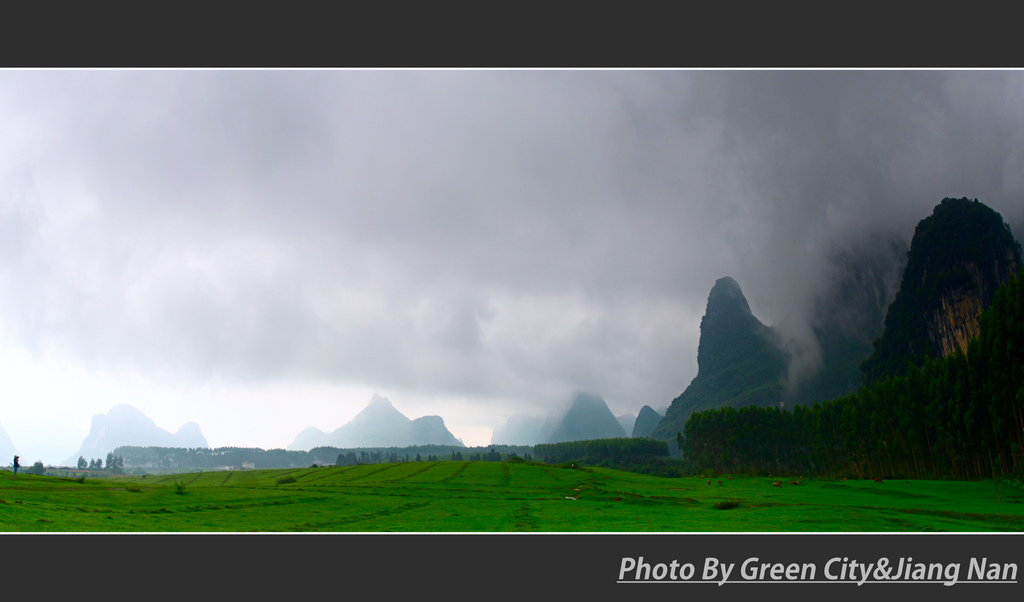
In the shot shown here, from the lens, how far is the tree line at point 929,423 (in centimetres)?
3778

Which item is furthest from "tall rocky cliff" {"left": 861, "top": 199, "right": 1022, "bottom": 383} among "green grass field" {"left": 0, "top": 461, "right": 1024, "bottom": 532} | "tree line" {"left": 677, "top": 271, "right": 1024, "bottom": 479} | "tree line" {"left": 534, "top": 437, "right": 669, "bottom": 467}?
"green grass field" {"left": 0, "top": 461, "right": 1024, "bottom": 532}

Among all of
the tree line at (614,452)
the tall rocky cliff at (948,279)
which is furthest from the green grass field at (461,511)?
the tree line at (614,452)

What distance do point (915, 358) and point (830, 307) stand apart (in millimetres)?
75423

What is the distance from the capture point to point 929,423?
157 feet

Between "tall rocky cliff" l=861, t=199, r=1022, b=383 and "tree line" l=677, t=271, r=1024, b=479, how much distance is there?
29356 millimetres

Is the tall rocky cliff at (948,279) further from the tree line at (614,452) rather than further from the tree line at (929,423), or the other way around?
the tree line at (614,452)

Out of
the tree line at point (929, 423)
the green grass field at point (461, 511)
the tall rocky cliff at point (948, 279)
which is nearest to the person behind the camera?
the green grass field at point (461, 511)

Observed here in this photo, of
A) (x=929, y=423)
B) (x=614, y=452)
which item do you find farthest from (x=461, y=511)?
(x=614, y=452)

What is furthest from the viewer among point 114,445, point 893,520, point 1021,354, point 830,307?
point 830,307

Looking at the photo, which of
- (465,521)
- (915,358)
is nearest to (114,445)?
(465,521)

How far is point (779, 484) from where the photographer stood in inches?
1857

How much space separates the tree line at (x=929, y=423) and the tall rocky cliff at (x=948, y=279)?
96.3ft
